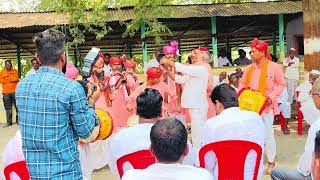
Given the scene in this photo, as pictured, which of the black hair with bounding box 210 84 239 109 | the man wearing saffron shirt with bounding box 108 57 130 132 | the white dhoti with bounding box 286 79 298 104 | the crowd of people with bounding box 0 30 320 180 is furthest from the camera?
the white dhoti with bounding box 286 79 298 104

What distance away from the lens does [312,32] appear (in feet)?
29.5

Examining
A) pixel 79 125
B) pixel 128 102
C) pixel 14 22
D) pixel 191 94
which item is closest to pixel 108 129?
pixel 79 125

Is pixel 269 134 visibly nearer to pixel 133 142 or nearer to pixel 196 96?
pixel 196 96

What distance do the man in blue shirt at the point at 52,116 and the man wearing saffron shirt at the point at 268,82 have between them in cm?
371

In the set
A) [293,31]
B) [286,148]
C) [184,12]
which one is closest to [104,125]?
[286,148]

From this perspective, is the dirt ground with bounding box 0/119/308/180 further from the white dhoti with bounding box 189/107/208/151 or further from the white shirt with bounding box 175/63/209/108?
the white shirt with bounding box 175/63/209/108

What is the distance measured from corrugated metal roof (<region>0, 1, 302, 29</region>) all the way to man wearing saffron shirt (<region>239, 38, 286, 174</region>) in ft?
21.0

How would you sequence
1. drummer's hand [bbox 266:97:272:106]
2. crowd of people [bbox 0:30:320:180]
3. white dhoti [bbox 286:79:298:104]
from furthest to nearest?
1. white dhoti [bbox 286:79:298:104]
2. drummer's hand [bbox 266:97:272:106]
3. crowd of people [bbox 0:30:320:180]

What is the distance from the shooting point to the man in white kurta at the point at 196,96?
7445mm

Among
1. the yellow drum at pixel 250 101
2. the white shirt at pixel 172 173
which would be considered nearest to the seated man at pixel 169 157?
the white shirt at pixel 172 173

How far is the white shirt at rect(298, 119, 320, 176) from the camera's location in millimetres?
3654

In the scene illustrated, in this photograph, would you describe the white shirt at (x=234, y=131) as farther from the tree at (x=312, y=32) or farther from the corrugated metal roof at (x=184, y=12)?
the corrugated metal roof at (x=184, y=12)

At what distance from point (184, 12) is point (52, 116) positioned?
10629mm

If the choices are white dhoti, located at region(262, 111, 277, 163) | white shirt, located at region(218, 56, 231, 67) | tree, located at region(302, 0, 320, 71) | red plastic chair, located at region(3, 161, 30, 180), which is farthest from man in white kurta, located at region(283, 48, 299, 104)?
red plastic chair, located at region(3, 161, 30, 180)
